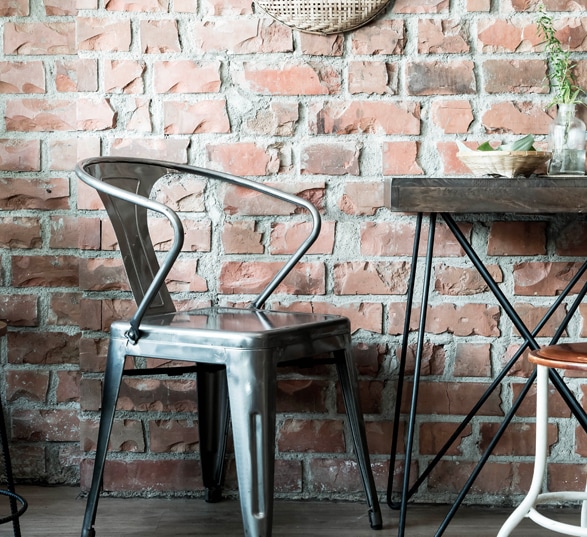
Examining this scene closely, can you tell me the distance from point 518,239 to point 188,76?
3.07ft

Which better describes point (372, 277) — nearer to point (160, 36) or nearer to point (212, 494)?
point (212, 494)

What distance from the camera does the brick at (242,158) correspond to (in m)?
2.09

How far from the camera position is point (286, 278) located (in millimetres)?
2107

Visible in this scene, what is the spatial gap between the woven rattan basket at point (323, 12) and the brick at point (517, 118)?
15.2 inches

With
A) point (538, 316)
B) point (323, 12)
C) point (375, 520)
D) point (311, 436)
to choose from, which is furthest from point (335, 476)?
point (323, 12)

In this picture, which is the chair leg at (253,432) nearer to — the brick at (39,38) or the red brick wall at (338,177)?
the red brick wall at (338,177)

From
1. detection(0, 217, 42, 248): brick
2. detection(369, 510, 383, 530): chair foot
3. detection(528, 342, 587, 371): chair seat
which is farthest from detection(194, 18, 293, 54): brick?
detection(369, 510, 383, 530): chair foot

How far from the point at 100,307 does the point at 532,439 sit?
1167 mm

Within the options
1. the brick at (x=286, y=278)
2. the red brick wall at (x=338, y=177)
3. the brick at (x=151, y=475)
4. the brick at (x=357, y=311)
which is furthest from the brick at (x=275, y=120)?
the brick at (x=151, y=475)

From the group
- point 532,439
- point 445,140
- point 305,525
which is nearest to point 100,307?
point 305,525

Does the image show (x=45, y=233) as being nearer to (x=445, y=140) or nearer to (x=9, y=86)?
(x=9, y=86)

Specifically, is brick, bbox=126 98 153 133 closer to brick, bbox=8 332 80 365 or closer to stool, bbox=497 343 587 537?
brick, bbox=8 332 80 365

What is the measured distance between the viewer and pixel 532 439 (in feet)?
6.85

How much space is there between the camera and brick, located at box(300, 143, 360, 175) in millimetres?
2074
